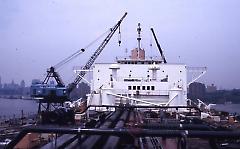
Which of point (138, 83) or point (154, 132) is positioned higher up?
point (138, 83)

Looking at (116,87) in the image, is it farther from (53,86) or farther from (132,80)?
(53,86)

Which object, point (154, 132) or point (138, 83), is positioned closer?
point (154, 132)

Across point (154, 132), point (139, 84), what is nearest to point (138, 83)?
point (139, 84)

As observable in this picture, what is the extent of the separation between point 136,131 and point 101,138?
9.20 feet

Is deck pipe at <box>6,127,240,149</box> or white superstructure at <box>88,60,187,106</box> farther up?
white superstructure at <box>88,60,187,106</box>

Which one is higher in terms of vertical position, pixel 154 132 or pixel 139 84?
pixel 139 84

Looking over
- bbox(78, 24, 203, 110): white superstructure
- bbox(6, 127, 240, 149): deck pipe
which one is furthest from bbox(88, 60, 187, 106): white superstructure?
bbox(6, 127, 240, 149): deck pipe

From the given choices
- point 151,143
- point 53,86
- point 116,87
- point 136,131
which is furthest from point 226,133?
point 53,86

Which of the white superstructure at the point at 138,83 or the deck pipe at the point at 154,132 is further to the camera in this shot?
the white superstructure at the point at 138,83

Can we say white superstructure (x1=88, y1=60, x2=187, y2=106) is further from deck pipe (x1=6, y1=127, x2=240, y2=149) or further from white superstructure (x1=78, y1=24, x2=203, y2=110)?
deck pipe (x1=6, y1=127, x2=240, y2=149)

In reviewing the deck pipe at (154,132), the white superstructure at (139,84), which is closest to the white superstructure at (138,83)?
the white superstructure at (139,84)

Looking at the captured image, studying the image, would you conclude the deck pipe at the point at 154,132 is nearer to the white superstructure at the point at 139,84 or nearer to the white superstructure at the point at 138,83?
the white superstructure at the point at 138,83

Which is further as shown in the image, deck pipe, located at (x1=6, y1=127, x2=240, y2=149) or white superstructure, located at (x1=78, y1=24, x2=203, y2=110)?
white superstructure, located at (x1=78, y1=24, x2=203, y2=110)

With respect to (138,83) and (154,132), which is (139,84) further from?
(154,132)
